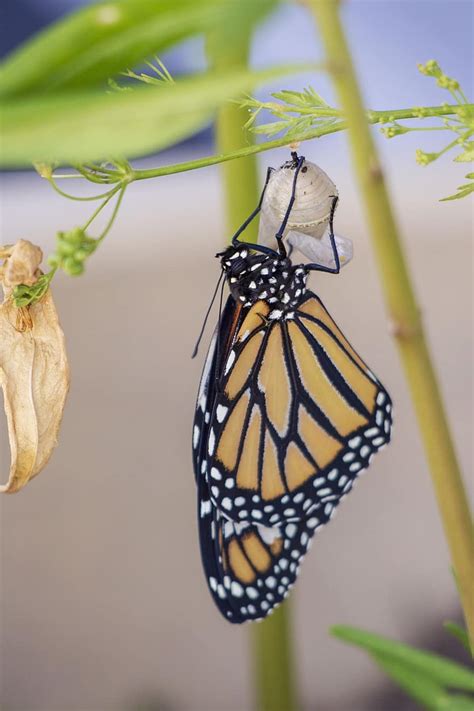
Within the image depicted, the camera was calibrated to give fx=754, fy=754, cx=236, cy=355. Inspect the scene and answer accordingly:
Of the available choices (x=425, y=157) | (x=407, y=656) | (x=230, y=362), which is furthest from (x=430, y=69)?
(x=407, y=656)

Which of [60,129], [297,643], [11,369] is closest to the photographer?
[60,129]

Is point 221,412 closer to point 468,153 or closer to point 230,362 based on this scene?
point 230,362

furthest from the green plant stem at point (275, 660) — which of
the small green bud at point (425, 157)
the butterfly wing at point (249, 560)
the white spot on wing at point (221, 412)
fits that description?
the small green bud at point (425, 157)

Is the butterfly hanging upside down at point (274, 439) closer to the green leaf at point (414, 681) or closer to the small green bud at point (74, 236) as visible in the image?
the green leaf at point (414, 681)

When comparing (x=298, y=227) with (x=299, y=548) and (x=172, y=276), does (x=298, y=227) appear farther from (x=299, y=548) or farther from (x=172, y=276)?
(x=172, y=276)

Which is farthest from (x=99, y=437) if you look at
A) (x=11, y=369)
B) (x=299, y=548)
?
(x=11, y=369)

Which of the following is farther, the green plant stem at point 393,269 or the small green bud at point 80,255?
the small green bud at point 80,255
